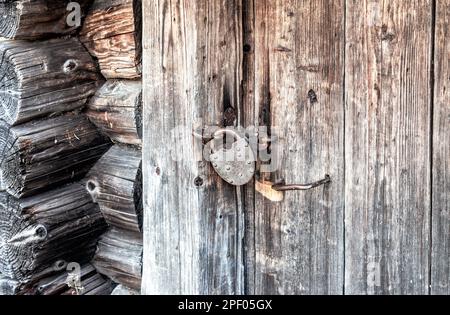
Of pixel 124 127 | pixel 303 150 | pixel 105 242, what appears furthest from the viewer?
pixel 105 242

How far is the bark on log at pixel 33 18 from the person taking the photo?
142 centimetres

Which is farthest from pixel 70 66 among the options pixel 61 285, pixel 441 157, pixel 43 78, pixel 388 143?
pixel 441 157

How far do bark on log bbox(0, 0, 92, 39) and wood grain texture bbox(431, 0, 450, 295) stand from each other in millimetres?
942

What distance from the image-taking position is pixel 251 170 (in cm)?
137

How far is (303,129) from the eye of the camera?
1346mm

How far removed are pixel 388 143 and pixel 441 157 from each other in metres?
0.12

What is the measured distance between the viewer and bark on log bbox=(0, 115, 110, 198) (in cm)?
142

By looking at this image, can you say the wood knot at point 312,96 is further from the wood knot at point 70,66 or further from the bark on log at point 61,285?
the bark on log at point 61,285

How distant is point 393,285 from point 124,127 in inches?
31.5

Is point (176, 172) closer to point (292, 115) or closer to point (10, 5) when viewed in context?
point (292, 115)

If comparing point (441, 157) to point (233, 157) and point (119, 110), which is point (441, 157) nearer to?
point (233, 157)

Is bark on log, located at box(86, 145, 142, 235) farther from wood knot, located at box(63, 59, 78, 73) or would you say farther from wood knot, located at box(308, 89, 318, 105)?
wood knot, located at box(308, 89, 318, 105)

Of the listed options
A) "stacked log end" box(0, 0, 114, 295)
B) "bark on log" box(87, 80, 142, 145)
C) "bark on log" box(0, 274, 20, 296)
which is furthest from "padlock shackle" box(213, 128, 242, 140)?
"bark on log" box(0, 274, 20, 296)

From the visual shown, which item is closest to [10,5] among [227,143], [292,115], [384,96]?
[227,143]
